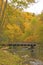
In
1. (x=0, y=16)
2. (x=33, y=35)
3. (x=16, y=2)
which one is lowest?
(x=33, y=35)

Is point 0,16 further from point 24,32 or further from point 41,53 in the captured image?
point 24,32

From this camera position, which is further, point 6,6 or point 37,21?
point 37,21

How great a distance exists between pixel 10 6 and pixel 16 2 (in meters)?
1.39

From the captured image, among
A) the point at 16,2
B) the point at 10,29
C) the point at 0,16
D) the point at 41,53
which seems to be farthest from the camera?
the point at 10,29

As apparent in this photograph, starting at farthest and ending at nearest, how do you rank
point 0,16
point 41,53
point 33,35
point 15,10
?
point 33,35 < point 41,53 < point 0,16 < point 15,10

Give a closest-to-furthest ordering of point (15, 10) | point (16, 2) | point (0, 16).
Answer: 1. point (16, 2)
2. point (15, 10)
3. point (0, 16)

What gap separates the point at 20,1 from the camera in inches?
549

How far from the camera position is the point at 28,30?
33594 millimetres

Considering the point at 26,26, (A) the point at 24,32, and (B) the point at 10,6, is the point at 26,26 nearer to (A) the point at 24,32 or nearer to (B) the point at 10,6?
(A) the point at 24,32

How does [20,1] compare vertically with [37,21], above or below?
above

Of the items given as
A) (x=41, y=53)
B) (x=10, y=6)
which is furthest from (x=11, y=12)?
(x=41, y=53)

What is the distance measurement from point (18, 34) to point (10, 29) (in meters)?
3.30

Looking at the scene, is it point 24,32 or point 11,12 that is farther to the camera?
point 24,32


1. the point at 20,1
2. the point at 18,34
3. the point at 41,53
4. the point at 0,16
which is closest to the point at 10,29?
the point at 18,34
